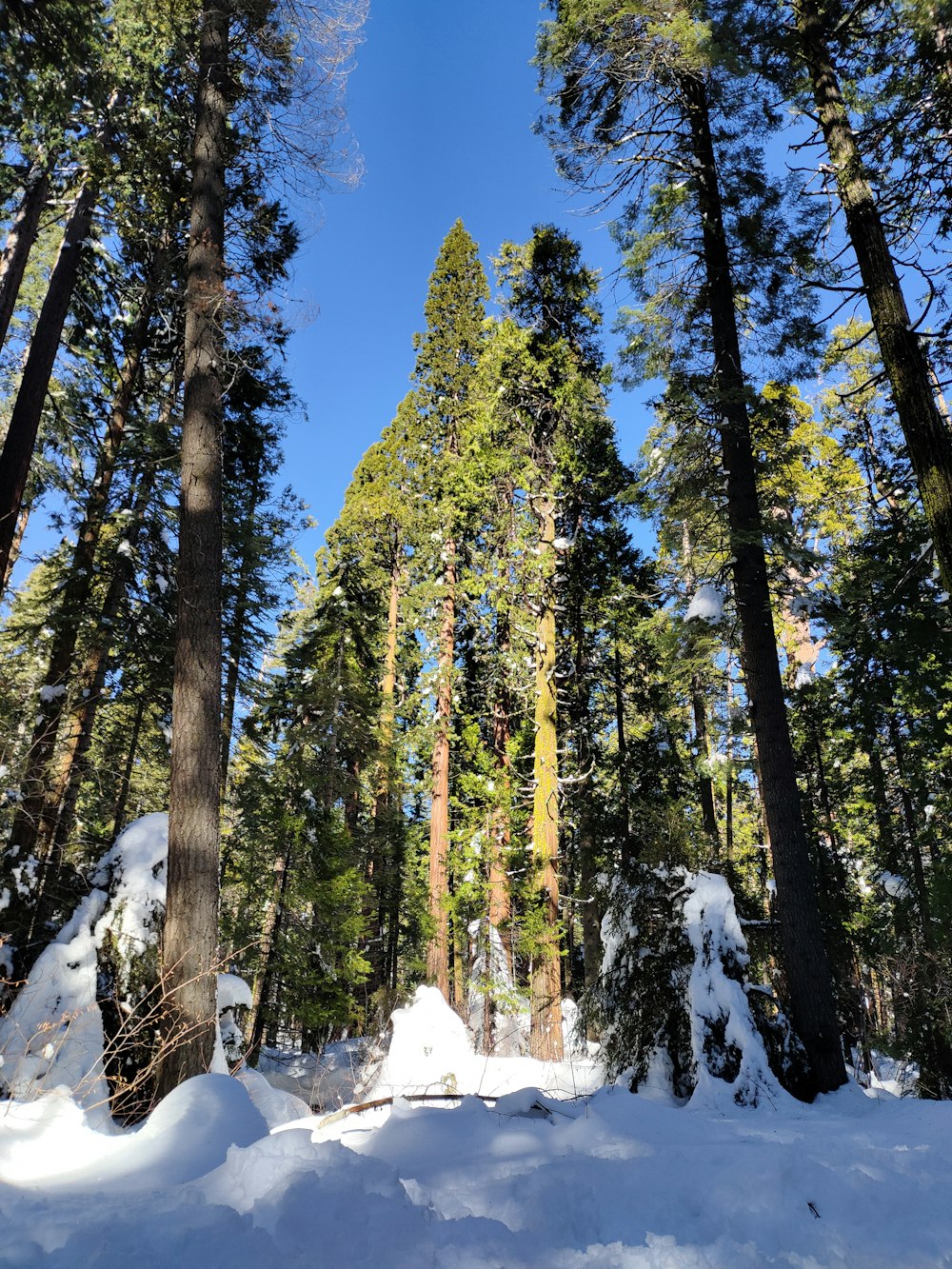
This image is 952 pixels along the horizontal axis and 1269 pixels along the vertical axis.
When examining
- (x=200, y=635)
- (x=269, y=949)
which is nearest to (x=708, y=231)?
(x=200, y=635)

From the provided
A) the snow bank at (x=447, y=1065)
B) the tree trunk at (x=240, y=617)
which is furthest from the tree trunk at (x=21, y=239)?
the snow bank at (x=447, y=1065)

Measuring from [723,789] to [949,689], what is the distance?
746 centimetres

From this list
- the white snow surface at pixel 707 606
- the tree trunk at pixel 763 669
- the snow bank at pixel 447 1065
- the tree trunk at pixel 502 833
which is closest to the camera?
the tree trunk at pixel 763 669

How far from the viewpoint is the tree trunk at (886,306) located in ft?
17.4

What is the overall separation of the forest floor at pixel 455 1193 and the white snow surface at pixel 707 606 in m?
5.90

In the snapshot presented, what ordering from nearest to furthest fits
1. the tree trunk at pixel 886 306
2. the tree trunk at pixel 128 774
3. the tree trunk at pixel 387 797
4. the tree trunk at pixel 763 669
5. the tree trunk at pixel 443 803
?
the tree trunk at pixel 886 306 → the tree trunk at pixel 763 669 → the tree trunk at pixel 128 774 → the tree trunk at pixel 443 803 → the tree trunk at pixel 387 797

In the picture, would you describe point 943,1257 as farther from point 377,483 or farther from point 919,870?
point 377,483

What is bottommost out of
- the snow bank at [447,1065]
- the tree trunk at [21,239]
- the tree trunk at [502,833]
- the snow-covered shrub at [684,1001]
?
the snow bank at [447,1065]

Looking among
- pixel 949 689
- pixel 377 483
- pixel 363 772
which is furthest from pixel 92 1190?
pixel 377 483

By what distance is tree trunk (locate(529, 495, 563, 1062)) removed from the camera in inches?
396

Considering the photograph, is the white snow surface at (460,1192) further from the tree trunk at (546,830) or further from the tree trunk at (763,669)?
the tree trunk at (546,830)

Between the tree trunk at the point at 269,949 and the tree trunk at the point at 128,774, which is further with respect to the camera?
the tree trunk at the point at 269,949

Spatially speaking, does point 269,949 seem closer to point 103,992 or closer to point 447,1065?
point 447,1065

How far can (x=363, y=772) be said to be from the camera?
1822cm
